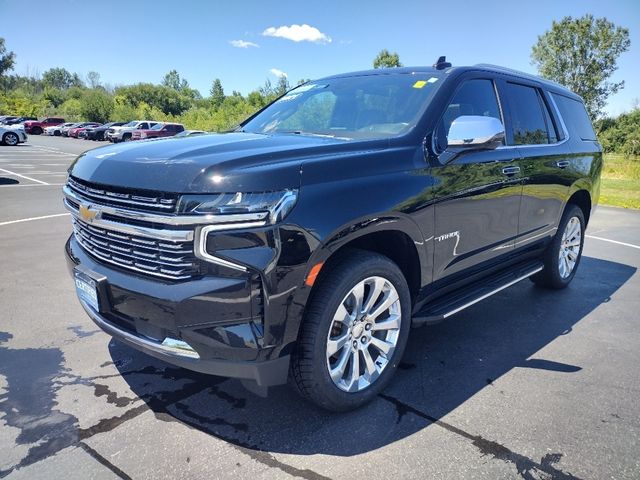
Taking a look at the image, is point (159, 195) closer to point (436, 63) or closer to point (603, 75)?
point (436, 63)

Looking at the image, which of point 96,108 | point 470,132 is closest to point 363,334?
point 470,132

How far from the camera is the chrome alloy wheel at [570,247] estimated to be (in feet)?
16.7

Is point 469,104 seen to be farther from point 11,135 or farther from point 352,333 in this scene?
point 11,135

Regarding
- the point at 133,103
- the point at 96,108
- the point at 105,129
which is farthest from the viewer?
the point at 133,103

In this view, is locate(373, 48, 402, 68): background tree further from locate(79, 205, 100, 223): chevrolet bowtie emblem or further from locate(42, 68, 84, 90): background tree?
locate(42, 68, 84, 90): background tree

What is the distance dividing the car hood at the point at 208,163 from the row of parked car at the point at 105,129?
24.6m

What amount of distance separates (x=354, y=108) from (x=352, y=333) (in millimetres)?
1735

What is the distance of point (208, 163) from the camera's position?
7.58 feet

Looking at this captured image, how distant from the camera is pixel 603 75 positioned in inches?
1483

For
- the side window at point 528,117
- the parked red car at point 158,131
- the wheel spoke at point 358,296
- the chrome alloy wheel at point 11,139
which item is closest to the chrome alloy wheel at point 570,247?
the side window at point 528,117

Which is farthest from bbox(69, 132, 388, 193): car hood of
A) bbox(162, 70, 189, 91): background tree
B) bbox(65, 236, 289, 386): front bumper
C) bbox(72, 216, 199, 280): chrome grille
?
bbox(162, 70, 189, 91): background tree

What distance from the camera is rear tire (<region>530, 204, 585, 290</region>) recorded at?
16.1ft

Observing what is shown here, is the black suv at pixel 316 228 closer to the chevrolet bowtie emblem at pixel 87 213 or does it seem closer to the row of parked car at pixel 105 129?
the chevrolet bowtie emblem at pixel 87 213

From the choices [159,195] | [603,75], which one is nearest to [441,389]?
[159,195]
